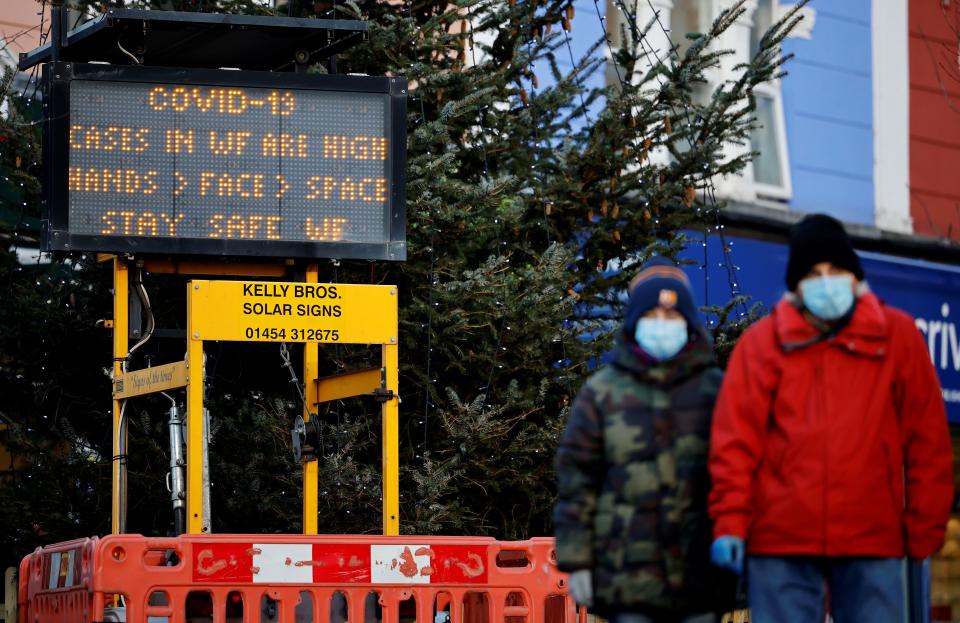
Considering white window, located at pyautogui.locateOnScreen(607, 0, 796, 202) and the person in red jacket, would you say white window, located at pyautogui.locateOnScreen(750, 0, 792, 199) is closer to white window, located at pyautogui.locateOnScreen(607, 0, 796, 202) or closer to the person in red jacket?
white window, located at pyautogui.locateOnScreen(607, 0, 796, 202)

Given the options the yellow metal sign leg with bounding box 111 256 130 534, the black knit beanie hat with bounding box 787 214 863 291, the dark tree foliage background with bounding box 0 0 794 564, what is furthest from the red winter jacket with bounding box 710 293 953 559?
the dark tree foliage background with bounding box 0 0 794 564

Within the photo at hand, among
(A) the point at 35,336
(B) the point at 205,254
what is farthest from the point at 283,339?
(A) the point at 35,336

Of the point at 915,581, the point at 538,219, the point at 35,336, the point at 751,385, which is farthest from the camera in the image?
the point at 538,219

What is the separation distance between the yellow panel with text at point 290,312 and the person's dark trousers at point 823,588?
186 inches

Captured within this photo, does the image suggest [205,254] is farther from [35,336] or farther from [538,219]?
[538,219]

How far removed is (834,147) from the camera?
19.8 meters

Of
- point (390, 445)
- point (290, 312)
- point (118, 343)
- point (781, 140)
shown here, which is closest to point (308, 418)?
point (390, 445)

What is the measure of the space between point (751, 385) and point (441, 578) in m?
3.03

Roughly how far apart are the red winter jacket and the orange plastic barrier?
2.90 meters

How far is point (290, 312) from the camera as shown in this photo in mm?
9727

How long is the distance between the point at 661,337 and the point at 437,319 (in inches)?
240

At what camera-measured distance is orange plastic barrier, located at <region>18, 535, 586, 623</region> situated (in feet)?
24.8

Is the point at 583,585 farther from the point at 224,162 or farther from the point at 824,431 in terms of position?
the point at 224,162

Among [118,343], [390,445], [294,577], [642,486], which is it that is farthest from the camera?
[118,343]
